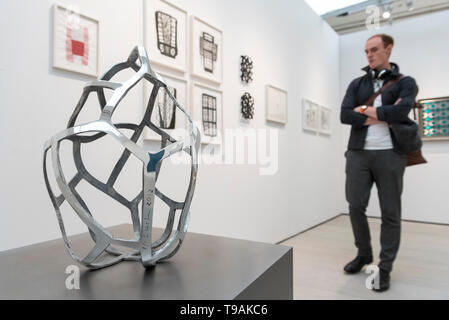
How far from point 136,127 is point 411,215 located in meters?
4.61

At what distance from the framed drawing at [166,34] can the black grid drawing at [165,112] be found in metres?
0.20

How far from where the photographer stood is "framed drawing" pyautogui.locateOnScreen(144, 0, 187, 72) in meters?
1.81

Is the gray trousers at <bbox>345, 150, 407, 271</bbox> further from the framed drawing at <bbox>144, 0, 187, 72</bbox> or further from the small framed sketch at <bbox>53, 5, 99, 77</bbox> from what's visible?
the small framed sketch at <bbox>53, 5, 99, 77</bbox>

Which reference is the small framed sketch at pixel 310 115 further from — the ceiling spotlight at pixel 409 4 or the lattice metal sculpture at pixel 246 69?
the ceiling spotlight at pixel 409 4

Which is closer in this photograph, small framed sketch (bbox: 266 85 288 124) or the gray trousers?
the gray trousers

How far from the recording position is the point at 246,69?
8.93 ft

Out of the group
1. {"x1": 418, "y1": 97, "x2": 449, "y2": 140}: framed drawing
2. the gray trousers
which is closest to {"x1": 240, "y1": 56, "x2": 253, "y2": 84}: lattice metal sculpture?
the gray trousers

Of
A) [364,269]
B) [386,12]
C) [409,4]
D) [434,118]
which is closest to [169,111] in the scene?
[364,269]

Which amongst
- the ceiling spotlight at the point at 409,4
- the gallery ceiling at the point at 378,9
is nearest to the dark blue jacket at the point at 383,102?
the gallery ceiling at the point at 378,9

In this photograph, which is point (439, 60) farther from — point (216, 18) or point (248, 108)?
point (216, 18)

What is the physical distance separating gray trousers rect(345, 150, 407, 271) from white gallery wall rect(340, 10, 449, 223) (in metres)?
2.81

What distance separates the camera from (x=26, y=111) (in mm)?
1302

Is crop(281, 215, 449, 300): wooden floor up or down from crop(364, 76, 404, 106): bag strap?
down

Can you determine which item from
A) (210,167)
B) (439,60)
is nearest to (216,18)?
(210,167)
